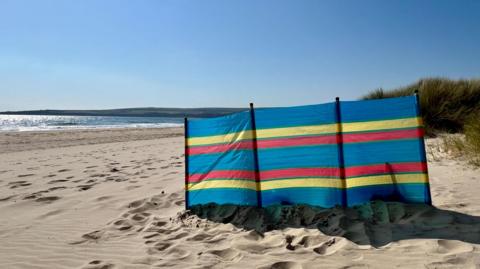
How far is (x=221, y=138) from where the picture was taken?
211 inches

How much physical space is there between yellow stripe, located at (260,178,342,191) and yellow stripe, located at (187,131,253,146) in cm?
64

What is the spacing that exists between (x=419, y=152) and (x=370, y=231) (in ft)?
3.68

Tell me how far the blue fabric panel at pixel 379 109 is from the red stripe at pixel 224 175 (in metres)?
1.36

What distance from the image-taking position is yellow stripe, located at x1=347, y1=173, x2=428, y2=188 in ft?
15.0

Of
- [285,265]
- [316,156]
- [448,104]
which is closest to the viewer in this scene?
[285,265]

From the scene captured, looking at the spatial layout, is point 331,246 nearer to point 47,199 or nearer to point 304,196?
point 304,196

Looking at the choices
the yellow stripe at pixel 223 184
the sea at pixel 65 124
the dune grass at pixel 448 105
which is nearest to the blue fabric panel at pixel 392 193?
the yellow stripe at pixel 223 184

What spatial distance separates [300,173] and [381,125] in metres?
1.10

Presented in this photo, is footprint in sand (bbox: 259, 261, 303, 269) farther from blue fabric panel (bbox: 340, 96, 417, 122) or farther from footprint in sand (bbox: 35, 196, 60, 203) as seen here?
footprint in sand (bbox: 35, 196, 60, 203)

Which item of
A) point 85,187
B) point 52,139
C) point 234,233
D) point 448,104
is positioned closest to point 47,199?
point 85,187

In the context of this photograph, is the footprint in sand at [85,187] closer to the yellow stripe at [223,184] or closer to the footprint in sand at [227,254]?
the yellow stripe at [223,184]

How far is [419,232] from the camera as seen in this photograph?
4.01 m

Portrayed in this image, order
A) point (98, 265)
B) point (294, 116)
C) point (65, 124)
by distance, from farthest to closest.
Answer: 1. point (65, 124)
2. point (294, 116)
3. point (98, 265)

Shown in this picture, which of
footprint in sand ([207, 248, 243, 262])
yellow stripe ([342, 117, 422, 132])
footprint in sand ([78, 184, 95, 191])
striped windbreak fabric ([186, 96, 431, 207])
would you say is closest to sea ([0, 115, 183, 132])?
footprint in sand ([78, 184, 95, 191])
